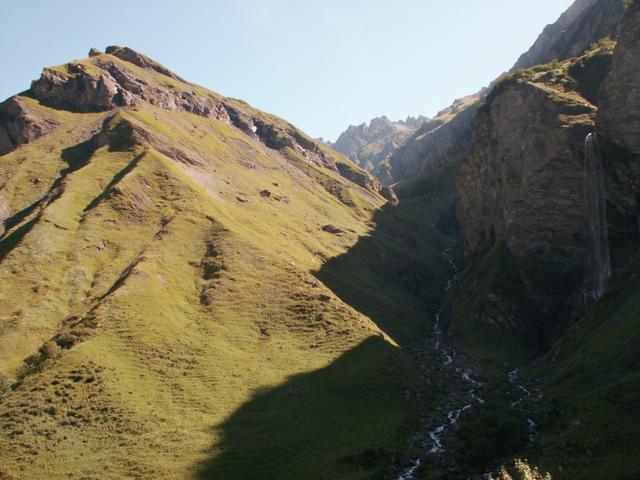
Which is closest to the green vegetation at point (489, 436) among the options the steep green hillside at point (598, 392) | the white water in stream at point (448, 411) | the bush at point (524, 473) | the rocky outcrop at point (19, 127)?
the white water in stream at point (448, 411)

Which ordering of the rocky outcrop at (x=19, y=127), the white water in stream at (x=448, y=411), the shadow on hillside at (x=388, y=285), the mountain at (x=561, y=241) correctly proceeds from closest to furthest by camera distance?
the white water in stream at (x=448, y=411) → the mountain at (x=561, y=241) → the shadow on hillside at (x=388, y=285) → the rocky outcrop at (x=19, y=127)

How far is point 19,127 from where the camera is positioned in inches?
7584

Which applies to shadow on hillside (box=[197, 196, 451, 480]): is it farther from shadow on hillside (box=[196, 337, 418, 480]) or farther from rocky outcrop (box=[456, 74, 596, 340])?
rocky outcrop (box=[456, 74, 596, 340])

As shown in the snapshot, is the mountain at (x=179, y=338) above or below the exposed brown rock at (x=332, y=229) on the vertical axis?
below

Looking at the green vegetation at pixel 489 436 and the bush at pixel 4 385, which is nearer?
the green vegetation at pixel 489 436

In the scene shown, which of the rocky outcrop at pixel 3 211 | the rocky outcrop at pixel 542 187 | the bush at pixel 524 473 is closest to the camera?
the bush at pixel 524 473

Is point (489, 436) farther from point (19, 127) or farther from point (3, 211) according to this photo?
point (19, 127)

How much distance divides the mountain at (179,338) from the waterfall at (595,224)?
40936mm

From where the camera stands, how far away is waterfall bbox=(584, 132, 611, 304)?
109938 mm

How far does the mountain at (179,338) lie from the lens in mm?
64125

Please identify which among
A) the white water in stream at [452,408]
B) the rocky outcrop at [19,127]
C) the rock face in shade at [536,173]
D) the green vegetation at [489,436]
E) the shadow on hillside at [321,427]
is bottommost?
the shadow on hillside at [321,427]

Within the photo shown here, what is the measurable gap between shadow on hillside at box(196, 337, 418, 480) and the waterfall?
158ft

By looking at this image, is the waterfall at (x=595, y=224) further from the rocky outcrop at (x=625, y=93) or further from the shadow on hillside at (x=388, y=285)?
the shadow on hillside at (x=388, y=285)

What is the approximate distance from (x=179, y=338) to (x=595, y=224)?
276 ft
